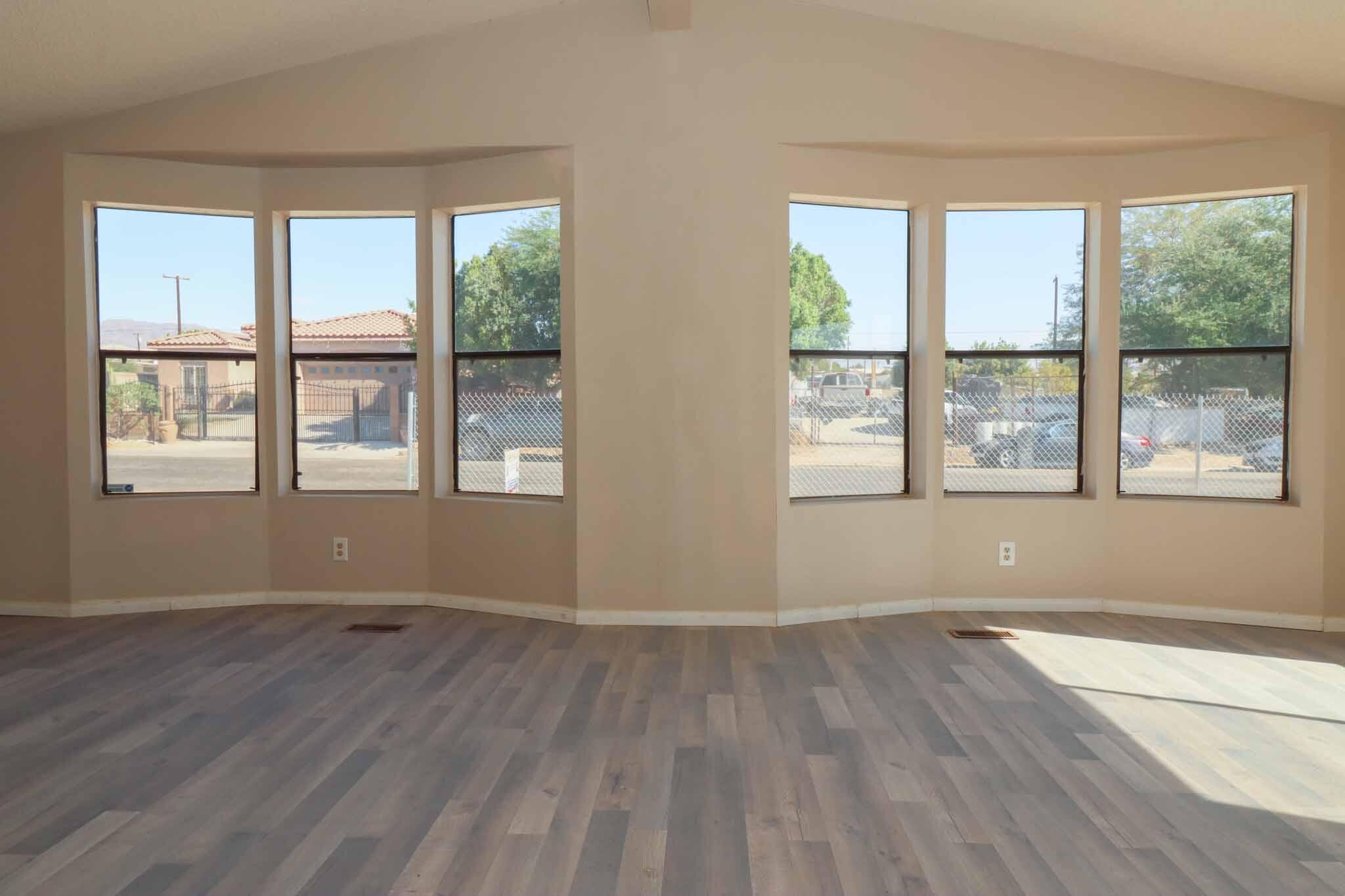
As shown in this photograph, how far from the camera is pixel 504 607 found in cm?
575

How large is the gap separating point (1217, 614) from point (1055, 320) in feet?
6.50

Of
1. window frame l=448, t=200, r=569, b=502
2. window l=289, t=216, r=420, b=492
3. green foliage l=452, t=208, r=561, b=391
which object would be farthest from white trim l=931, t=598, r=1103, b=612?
window l=289, t=216, r=420, b=492

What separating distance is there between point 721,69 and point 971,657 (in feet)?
11.3

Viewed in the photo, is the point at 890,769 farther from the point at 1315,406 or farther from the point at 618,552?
the point at 1315,406

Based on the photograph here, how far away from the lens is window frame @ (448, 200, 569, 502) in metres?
5.59

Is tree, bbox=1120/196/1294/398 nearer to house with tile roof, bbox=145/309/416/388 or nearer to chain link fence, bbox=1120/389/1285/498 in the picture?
chain link fence, bbox=1120/389/1285/498

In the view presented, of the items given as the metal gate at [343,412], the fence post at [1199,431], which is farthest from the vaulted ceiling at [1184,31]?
the metal gate at [343,412]

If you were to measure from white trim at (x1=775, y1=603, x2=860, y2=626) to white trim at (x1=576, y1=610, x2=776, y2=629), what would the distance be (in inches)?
2.2

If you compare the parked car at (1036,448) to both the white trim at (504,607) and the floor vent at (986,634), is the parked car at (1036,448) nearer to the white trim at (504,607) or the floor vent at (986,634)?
the floor vent at (986,634)

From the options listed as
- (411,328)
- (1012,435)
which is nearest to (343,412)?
(411,328)

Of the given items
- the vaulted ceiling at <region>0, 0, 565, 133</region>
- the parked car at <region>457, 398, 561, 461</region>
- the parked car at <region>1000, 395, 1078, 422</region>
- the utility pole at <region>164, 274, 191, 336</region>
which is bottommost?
the parked car at <region>457, 398, 561, 461</region>

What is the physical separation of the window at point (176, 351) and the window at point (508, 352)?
4.48 feet

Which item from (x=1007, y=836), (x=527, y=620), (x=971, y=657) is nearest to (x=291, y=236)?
(x=527, y=620)

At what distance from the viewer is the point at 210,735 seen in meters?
3.66
